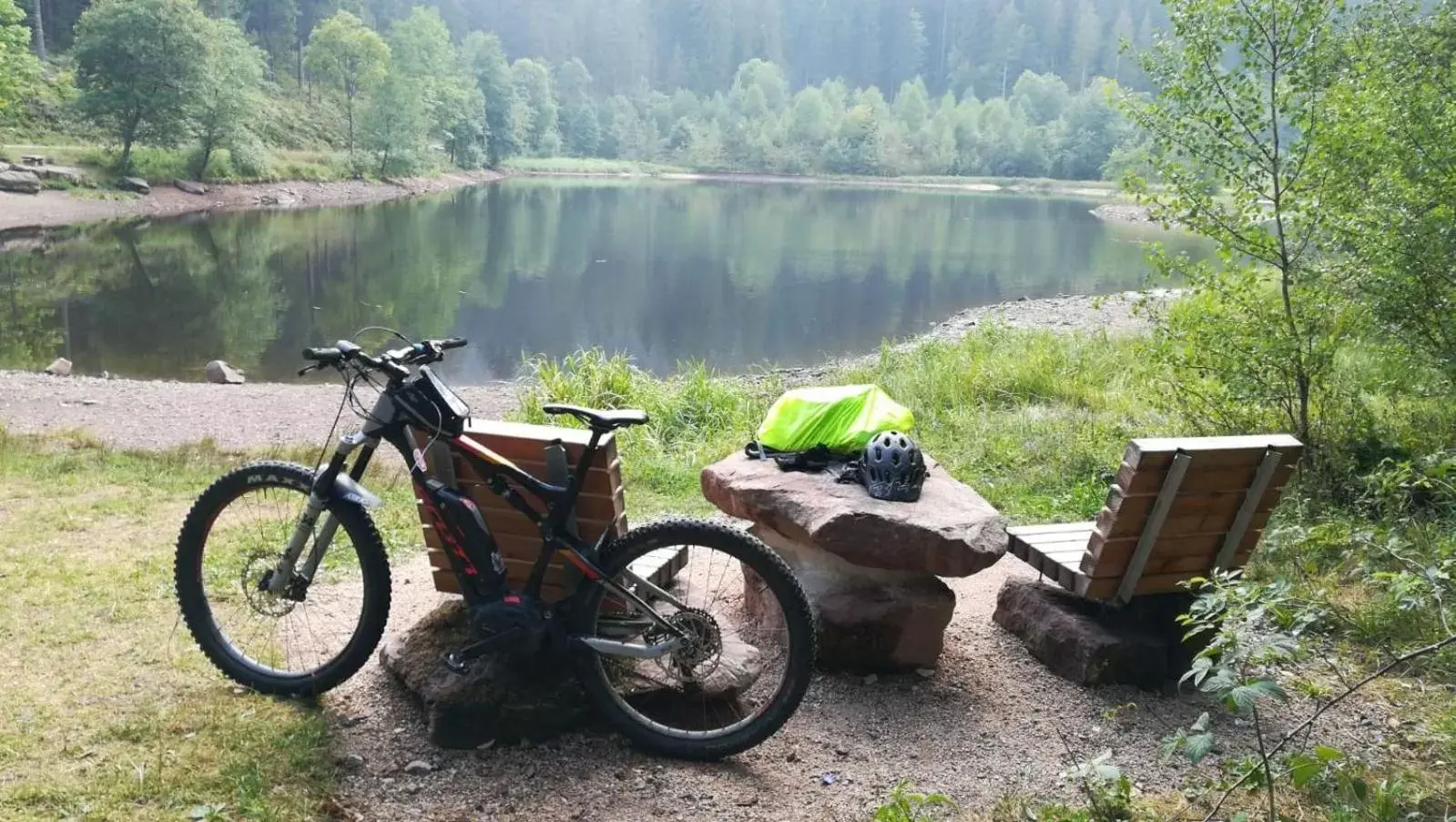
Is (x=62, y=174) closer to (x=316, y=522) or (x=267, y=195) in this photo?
(x=267, y=195)

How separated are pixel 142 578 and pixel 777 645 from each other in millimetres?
3508

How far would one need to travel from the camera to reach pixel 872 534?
184 inches

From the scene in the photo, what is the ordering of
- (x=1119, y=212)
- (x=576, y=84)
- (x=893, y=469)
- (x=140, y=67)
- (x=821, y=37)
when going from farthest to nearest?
(x=821, y=37)
(x=576, y=84)
(x=1119, y=212)
(x=140, y=67)
(x=893, y=469)

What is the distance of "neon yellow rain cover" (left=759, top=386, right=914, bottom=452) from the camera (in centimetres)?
552

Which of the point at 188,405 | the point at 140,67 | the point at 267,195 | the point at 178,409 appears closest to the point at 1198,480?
the point at 178,409

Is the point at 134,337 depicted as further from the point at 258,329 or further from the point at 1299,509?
the point at 1299,509

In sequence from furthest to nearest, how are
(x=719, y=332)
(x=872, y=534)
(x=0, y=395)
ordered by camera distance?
(x=719, y=332) < (x=0, y=395) < (x=872, y=534)

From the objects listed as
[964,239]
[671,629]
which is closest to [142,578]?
[671,629]

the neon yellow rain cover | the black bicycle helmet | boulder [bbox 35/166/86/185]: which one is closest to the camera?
→ the black bicycle helmet

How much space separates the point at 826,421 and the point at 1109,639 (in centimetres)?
167

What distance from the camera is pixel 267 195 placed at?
165 feet

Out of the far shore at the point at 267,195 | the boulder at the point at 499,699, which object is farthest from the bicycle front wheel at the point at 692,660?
the far shore at the point at 267,195

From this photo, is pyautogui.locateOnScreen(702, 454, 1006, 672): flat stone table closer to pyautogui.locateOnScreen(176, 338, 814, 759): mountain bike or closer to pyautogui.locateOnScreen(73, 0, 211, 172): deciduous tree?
pyautogui.locateOnScreen(176, 338, 814, 759): mountain bike

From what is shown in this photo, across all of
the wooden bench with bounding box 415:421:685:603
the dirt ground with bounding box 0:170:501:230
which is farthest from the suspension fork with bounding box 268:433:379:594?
the dirt ground with bounding box 0:170:501:230
